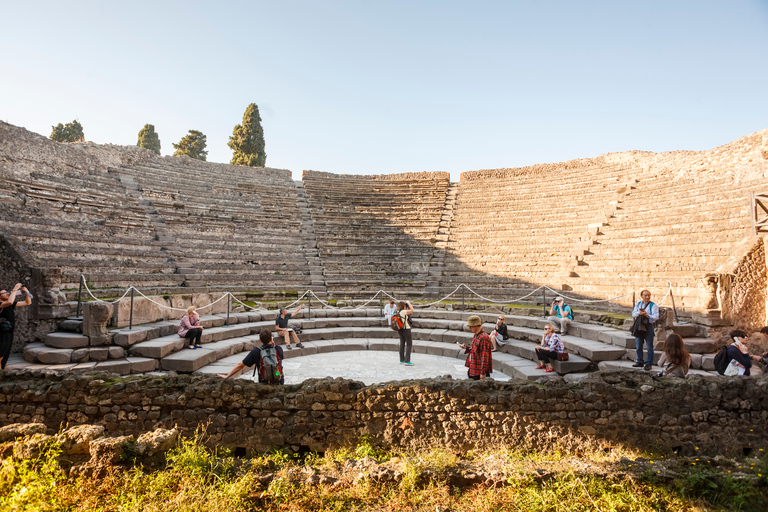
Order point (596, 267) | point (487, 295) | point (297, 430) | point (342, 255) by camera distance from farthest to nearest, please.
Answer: point (342, 255), point (487, 295), point (596, 267), point (297, 430)

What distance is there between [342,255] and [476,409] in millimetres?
12485

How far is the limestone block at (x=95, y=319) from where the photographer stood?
7133mm

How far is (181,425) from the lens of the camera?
14.7 feet

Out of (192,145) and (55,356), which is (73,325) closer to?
(55,356)

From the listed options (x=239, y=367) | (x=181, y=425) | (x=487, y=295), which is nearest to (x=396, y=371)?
(x=239, y=367)

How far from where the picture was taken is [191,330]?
8.04 metres

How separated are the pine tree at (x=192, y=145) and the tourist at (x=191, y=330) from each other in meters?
32.7

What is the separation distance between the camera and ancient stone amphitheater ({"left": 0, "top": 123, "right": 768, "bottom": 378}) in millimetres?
7918

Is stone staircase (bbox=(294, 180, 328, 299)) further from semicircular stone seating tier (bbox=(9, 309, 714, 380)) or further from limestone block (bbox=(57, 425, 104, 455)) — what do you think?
limestone block (bbox=(57, 425, 104, 455))

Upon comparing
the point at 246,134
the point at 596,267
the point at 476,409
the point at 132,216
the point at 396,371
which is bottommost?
the point at 396,371

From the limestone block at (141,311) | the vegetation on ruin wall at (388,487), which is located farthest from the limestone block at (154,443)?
the limestone block at (141,311)

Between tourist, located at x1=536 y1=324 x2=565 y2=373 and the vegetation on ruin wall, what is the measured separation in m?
3.26

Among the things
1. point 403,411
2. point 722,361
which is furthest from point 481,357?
point 722,361

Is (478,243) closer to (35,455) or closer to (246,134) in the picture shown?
(35,455)
